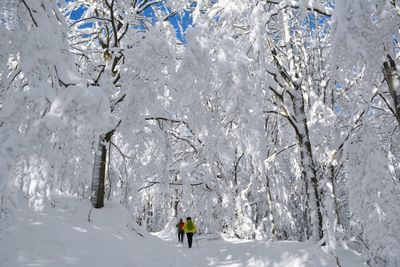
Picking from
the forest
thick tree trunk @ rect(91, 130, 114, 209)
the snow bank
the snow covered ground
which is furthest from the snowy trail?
thick tree trunk @ rect(91, 130, 114, 209)

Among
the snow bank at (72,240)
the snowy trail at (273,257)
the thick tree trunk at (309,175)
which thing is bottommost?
the snowy trail at (273,257)

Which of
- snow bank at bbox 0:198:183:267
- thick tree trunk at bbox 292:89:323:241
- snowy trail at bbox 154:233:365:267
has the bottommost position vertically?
snowy trail at bbox 154:233:365:267

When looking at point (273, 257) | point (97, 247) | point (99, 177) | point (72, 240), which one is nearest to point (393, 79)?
point (273, 257)

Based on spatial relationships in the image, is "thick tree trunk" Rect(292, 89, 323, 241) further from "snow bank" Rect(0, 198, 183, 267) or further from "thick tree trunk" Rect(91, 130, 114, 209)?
"thick tree trunk" Rect(91, 130, 114, 209)

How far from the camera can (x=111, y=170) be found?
51.6 ft

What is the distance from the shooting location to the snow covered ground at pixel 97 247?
571 cm

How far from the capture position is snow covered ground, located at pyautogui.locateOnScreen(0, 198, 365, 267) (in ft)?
18.7

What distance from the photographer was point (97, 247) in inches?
276

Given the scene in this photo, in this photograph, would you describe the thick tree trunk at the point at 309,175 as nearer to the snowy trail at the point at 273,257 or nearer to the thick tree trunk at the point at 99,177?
the snowy trail at the point at 273,257

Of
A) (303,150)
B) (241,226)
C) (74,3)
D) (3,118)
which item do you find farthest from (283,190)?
(3,118)

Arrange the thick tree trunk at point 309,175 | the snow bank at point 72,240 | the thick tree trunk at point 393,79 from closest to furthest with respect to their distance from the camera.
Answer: the thick tree trunk at point 393,79
the snow bank at point 72,240
the thick tree trunk at point 309,175

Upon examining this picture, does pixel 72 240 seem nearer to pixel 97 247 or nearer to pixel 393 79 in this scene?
pixel 97 247

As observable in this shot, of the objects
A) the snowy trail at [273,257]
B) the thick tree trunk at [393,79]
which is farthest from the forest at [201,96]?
the snowy trail at [273,257]

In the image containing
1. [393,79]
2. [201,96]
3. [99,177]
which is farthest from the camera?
[99,177]
